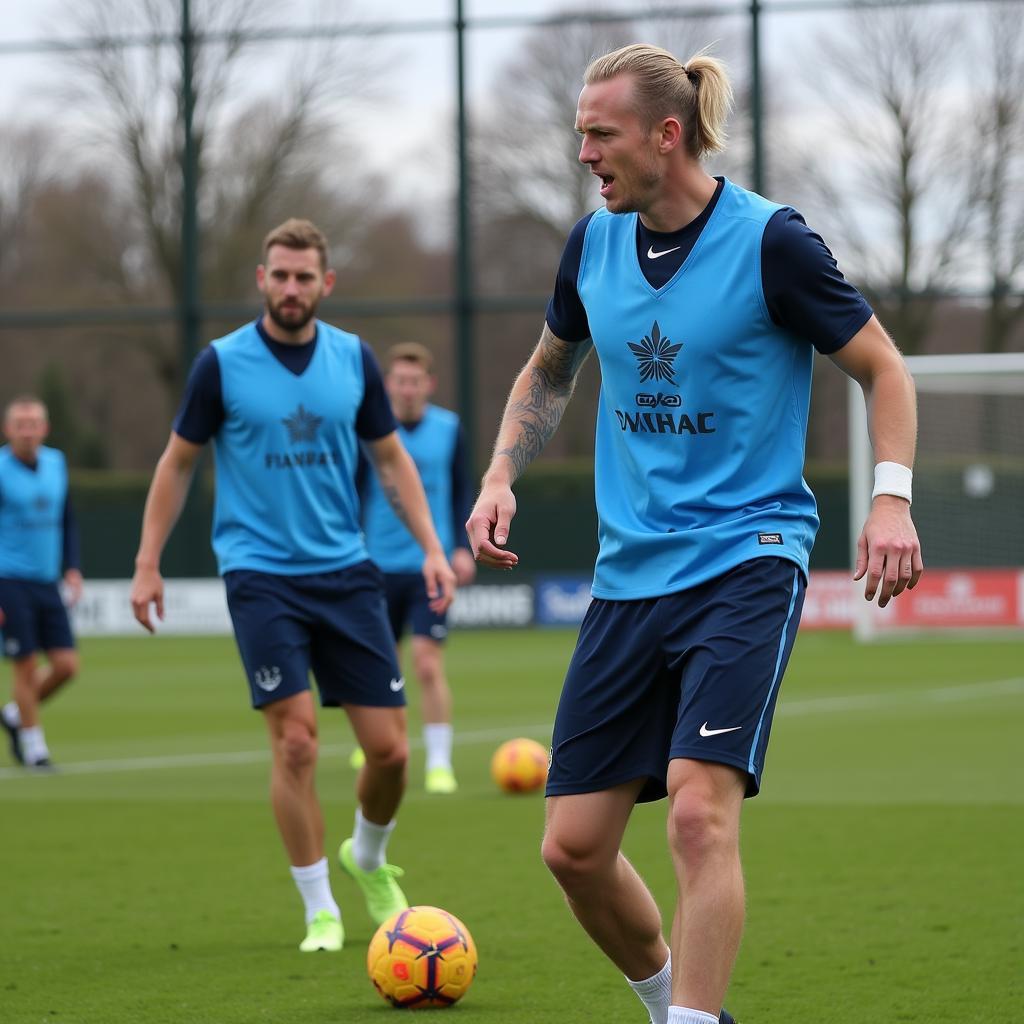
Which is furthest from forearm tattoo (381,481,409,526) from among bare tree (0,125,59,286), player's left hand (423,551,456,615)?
bare tree (0,125,59,286)

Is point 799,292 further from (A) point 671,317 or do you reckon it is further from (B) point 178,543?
(B) point 178,543

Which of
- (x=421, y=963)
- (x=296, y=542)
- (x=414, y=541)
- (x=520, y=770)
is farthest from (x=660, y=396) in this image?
(x=414, y=541)

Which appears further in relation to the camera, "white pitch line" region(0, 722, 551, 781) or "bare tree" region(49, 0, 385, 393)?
"bare tree" region(49, 0, 385, 393)

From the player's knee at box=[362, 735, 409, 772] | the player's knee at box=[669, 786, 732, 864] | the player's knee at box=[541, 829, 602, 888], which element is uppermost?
the player's knee at box=[669, 786, 732, 864]

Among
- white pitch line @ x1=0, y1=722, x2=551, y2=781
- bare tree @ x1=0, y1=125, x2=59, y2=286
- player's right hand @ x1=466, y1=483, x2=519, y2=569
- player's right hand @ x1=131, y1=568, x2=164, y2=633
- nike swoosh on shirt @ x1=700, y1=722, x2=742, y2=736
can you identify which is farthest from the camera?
bare tree @ x1=0, y1=125, x2=59, y2=286

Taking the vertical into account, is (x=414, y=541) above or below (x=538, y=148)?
below

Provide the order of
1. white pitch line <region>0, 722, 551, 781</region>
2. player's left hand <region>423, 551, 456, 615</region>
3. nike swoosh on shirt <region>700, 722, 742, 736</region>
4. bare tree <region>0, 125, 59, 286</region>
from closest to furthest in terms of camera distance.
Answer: nike swoosh on shirt <region>700, 722, 742, 736</region> < player's left hand <region>423, 551, 456, 615</region> < white pitch line <region>0, 722, 551, 781</region> < bare tree <region>0, 125, 59, 286</region>

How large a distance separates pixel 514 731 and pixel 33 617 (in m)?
3.53

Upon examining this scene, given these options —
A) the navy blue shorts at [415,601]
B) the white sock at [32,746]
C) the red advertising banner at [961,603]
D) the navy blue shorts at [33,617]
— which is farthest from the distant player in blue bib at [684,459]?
the red advertising banner at [961,603]

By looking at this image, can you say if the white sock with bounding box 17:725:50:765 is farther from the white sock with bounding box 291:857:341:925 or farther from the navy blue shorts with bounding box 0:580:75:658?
the white sock with bounding box 291:857:341:925

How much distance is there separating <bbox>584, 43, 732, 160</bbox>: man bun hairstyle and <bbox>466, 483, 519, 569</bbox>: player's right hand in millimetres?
928

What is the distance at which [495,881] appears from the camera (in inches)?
309

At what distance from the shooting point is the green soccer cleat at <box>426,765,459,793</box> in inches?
430

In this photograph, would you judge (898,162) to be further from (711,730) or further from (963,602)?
(711,730)
